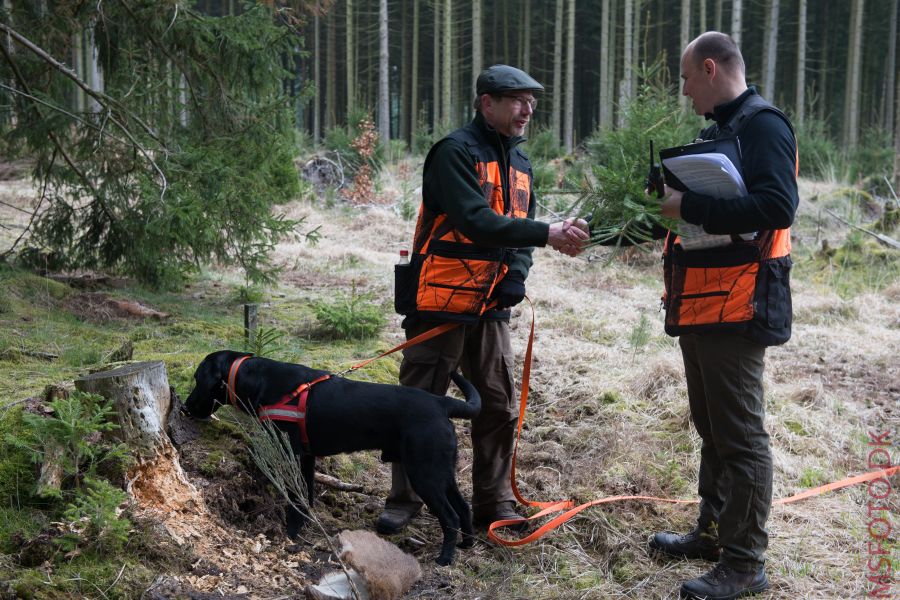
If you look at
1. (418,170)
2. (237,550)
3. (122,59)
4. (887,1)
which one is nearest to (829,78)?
(887,1)

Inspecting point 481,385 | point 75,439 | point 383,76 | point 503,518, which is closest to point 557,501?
point 503,518

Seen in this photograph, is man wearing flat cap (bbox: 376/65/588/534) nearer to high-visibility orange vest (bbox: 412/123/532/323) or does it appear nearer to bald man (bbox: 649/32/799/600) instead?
high-visibility orange vest (bbox: 412/123/532/323)

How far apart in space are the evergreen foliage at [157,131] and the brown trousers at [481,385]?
3.42 m

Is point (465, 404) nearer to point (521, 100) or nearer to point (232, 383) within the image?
point (232, 383)

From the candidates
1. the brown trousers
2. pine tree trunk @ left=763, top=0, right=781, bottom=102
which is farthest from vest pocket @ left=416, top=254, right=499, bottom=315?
pine tree trunk @ left=763, top=0, right=781, bottom=102

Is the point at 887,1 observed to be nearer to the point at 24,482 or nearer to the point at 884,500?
the point at 884,500

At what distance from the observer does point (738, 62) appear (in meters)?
3.21

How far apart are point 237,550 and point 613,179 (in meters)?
2.43

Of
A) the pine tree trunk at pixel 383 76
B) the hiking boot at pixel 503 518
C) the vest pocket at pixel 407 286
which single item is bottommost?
the hiking boot at pixel 503 518

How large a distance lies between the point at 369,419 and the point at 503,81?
70.3 inches

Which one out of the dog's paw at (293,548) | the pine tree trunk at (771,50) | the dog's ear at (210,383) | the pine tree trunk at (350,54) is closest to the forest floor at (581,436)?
the dog's paw at (293,548)

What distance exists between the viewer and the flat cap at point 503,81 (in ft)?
11.6

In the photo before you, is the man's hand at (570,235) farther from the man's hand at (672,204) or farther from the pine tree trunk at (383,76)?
the pine tree trunk at (383,76)

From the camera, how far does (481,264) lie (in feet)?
12.0
